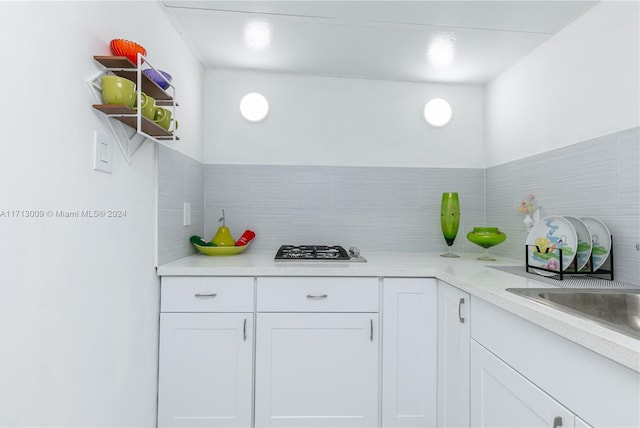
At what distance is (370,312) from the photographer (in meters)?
1.54

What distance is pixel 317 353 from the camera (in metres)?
1.53

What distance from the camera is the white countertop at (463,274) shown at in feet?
2.20

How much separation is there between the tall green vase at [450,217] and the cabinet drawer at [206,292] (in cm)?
126

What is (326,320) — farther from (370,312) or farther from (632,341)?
(632,341)

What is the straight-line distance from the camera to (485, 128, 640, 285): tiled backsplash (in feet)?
3.95

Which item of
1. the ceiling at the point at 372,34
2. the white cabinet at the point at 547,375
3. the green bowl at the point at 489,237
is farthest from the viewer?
the green bowl at the point at 489,237

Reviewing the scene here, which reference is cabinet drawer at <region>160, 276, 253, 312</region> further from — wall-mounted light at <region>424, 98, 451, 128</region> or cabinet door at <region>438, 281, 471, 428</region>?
wall-mounted light at <region>424, 98, 451, 128</region>

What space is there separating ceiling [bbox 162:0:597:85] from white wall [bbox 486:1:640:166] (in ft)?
0.30

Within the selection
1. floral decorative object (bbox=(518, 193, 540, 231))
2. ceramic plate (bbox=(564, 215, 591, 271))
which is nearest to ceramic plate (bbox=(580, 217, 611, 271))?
ceramic plate (bbox=(564, 215, 591, 271))

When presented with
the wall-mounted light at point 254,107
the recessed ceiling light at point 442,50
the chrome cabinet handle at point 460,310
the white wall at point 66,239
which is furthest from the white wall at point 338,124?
the chrome cabinet handle at point 460,310

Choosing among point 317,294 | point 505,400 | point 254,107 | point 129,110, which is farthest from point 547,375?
point 254,107

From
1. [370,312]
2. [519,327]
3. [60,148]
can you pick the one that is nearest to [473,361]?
[519,327]

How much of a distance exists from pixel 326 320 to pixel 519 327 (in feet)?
2.70

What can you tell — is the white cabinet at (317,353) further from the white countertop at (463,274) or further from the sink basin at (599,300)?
the sink basin at (599,300)
